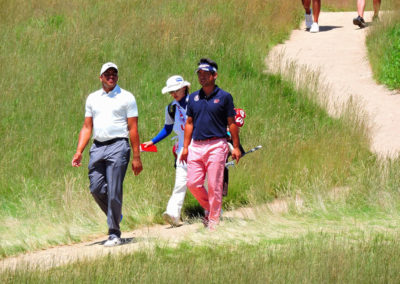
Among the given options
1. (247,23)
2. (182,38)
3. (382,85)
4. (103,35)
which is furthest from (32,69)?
(382,85)

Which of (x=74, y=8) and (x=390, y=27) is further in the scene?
(x=74, y=8)

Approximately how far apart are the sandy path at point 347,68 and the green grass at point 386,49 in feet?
0.63

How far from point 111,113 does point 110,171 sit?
0.62 m

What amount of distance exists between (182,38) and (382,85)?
13.9ft

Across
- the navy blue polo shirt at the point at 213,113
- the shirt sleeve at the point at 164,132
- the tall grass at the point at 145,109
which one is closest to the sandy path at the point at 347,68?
the tall grass at the point at 145,109

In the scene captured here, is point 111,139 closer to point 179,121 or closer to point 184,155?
point 184,155

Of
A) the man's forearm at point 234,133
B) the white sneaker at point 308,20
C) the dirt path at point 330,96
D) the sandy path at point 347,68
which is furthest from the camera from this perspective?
the white sneaker at point 308,20

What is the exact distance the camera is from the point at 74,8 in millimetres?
19297

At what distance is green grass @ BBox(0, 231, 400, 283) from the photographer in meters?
6.88

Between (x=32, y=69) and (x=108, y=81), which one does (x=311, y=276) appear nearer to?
(x=108, y=81)

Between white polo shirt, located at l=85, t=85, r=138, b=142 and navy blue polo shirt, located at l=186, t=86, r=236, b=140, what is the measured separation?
2.43ft

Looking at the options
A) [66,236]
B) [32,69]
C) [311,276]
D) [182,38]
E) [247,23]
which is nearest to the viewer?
[311,276]

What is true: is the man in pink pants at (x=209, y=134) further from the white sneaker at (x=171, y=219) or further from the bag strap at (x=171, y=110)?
the white sneaker at (x=171, y=219)

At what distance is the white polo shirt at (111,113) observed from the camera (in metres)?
8.98
